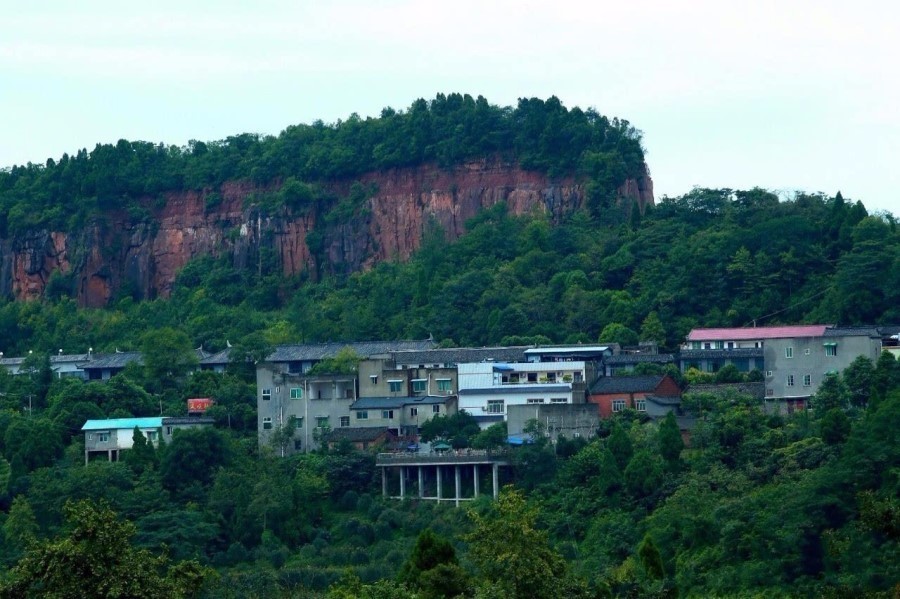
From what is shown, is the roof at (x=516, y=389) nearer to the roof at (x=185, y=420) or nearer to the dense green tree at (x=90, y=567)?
the roof at (x=185, y=420)

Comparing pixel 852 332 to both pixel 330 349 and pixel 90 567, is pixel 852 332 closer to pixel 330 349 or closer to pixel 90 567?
pixel 330 349

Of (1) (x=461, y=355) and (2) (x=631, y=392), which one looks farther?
(1) (x=461, y=355)

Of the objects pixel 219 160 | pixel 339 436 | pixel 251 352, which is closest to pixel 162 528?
pixel 339 436

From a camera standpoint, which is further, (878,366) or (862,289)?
(862,289)

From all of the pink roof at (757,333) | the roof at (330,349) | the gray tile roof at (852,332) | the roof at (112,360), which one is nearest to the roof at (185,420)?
the roof at (330,349)

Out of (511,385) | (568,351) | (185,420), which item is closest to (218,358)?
(185,420)

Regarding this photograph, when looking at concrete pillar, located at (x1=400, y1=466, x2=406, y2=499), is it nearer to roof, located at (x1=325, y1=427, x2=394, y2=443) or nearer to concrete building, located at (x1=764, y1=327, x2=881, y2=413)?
roof, located at (x1=325, y1=427, x2=394, y2=443)

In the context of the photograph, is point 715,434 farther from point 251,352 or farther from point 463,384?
point 251,352
